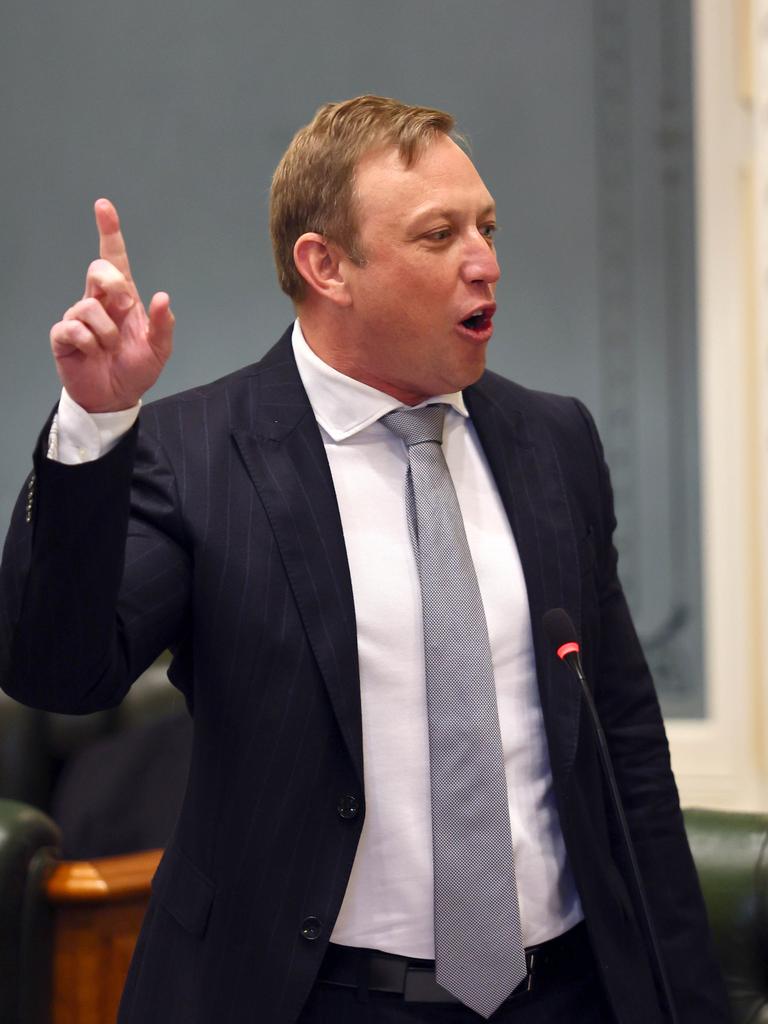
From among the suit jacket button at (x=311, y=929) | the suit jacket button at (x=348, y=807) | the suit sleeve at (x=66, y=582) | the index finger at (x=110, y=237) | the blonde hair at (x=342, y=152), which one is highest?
the blonde hair at (x=342, y=152)

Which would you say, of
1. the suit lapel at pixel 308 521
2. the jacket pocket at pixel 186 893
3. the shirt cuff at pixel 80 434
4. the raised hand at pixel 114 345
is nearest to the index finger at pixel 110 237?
the raised hand at pixel 114 345

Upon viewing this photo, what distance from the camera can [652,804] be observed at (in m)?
1.59

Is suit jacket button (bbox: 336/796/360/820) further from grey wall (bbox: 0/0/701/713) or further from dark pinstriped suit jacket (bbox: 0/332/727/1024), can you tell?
grey wall (bbox: 0/0/701/713)

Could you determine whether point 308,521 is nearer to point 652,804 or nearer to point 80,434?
point 80,434

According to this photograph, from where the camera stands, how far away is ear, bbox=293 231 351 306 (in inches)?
61.0

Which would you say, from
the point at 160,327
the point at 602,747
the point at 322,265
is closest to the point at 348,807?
the point at 602,747

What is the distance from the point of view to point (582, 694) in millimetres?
1420

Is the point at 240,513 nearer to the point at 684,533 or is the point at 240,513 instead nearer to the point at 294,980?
the point at 294,980

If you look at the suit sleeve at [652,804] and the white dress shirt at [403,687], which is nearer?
the white dress shirt at [403,687]

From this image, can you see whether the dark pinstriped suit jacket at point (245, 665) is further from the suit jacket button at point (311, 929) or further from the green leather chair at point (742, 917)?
the green leather chair at point (742, 917)

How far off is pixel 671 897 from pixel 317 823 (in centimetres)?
48

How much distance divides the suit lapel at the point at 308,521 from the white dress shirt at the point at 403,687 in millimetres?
30

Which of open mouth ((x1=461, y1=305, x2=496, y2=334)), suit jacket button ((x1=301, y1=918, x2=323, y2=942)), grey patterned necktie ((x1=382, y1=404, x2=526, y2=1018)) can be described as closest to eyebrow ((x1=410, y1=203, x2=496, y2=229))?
open mouth ((x1=461, y1=305, x2=496, y2=334))

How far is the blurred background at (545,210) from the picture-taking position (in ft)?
12.4
